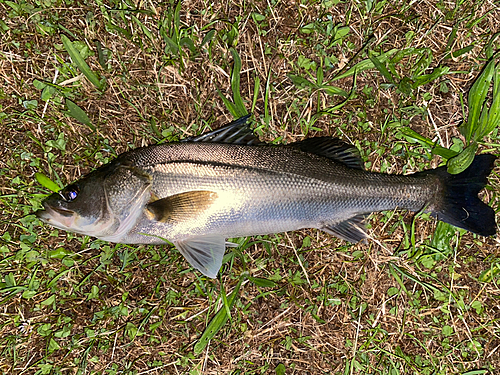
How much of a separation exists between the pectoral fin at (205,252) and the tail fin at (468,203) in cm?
190

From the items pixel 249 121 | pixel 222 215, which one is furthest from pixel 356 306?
pixel 249 121

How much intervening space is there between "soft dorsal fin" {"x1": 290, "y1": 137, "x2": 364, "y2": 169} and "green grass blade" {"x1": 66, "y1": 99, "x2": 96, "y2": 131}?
6.31 feet

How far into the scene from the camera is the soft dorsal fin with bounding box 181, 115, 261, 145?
9.90 ft

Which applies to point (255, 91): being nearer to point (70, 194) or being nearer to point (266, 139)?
point (266, 139)

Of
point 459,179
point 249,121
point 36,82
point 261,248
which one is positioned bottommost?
point 261,248

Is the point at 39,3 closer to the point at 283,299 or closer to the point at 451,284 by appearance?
the point at 283,299

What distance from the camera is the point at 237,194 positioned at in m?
2.80

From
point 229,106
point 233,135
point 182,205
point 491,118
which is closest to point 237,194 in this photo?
point 182,205

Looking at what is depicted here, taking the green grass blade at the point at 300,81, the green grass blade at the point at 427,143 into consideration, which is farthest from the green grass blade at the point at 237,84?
the green grass blade at the point at 427,143

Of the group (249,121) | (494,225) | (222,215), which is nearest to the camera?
(222,215)

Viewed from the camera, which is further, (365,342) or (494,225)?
(365,342)

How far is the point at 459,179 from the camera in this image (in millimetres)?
3080

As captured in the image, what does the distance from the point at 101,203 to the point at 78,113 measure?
0.94 metres

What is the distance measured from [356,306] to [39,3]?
4062 mm
